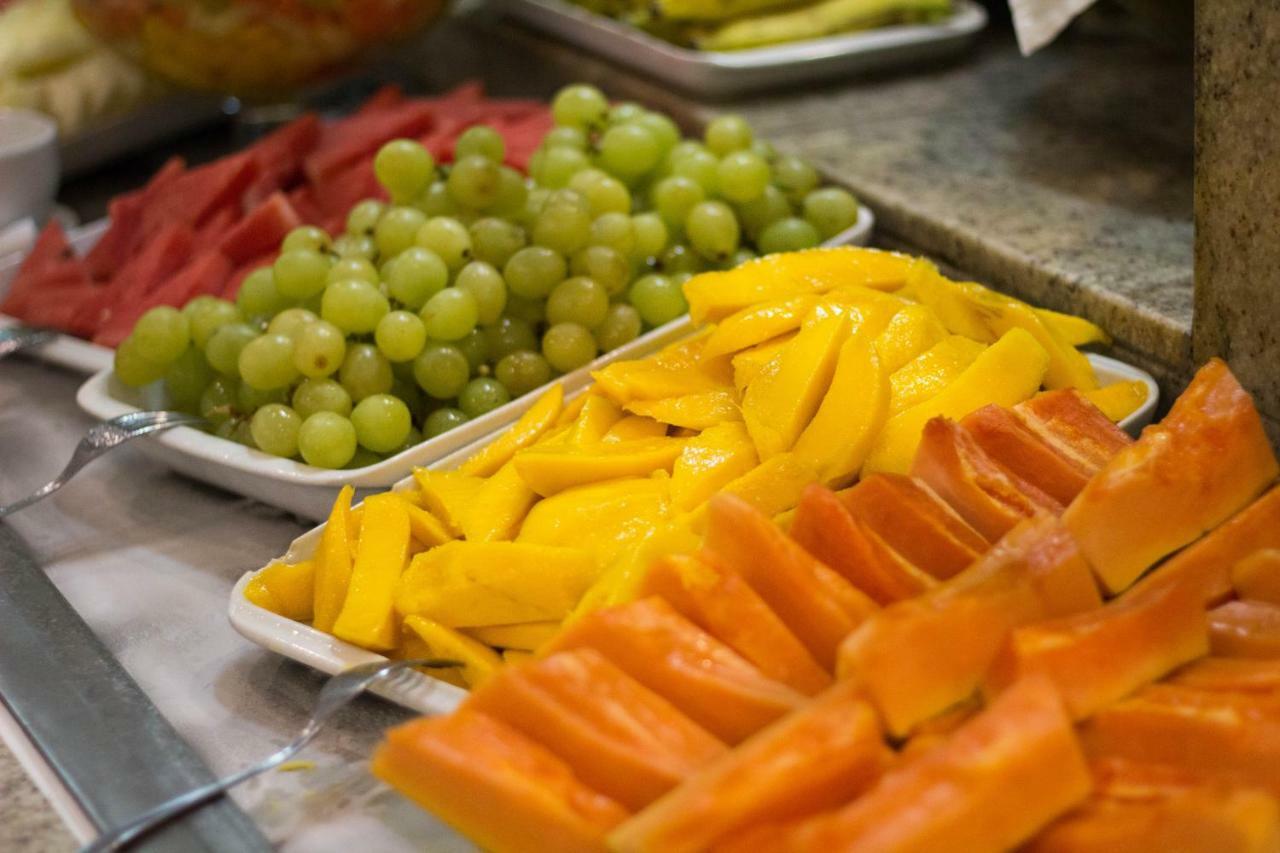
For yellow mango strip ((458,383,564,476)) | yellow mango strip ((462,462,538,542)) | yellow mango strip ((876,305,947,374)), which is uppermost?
yellow mango strip ((876,305,947,374))

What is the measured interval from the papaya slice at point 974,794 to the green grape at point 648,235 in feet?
2.49

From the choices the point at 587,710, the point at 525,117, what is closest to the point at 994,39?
the point at 525,117

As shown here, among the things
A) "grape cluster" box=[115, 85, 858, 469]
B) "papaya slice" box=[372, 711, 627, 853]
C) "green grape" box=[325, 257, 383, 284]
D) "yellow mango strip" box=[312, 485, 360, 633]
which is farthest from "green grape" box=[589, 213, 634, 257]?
"papaya slice" box=[372, 711, 627, 853]

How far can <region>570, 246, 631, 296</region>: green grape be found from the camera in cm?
123

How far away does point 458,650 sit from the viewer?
86 centimetres

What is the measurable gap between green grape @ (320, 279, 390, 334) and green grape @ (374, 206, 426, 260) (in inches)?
4.0

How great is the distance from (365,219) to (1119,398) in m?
0.77

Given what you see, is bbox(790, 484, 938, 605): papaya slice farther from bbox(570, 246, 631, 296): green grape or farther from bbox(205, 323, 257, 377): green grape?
bbox(205, 323, 257, 377): green grape

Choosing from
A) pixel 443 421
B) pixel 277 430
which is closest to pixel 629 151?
pixel 443 421

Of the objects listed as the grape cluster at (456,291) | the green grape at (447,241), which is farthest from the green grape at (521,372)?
the green grape at (447,241)

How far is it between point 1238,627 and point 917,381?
316 millimetres

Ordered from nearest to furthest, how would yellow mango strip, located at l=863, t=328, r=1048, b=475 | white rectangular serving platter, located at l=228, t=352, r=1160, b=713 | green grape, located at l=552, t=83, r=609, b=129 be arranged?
white rectangular serving platter, located at l=228, t=352, r=1160, b=713 → yellow mango strip, located at l=863, t=328, r=1048, b=475 → green grape, located at l=552, t=83, r=609, b=129

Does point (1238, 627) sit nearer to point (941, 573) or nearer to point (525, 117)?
point (941, 573)

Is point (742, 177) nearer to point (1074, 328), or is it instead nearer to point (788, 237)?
point (788, 237)
